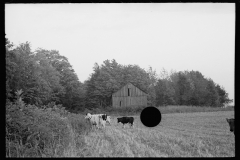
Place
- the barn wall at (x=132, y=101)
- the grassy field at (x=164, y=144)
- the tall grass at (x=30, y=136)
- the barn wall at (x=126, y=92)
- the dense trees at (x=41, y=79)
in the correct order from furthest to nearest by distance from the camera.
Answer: the dense trees at (x=41, y=79) → the grassy field at (x=164, y=144) → the tall grass at (x=30, y=136) → the barn wall at (x=126, y=92) → the barn wall at (x=132, y=101)

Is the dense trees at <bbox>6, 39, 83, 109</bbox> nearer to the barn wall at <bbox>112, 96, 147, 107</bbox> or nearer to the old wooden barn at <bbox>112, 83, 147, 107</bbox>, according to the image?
the old wooden barn at <bbox>112, 83, 147, 107</bbox>

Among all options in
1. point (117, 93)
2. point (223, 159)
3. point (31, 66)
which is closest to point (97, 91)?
point (117, 93)

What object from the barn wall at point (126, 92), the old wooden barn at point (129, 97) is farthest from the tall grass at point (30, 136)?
the barn wall at point (126, 92)

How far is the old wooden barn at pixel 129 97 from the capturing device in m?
3.60

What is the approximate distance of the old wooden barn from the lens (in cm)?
360

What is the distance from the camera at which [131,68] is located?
4.85 meters

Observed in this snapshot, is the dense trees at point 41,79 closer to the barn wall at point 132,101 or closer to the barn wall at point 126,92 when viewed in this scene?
the barn wall at point 126,92

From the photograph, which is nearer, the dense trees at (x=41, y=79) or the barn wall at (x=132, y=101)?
the barn wall at (x=132, y=101)

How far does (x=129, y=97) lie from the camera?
13.0ft

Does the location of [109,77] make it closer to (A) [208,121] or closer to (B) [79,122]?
(B) [79,122]

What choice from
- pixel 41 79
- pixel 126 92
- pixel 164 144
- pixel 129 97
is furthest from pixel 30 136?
pixel 41 79
